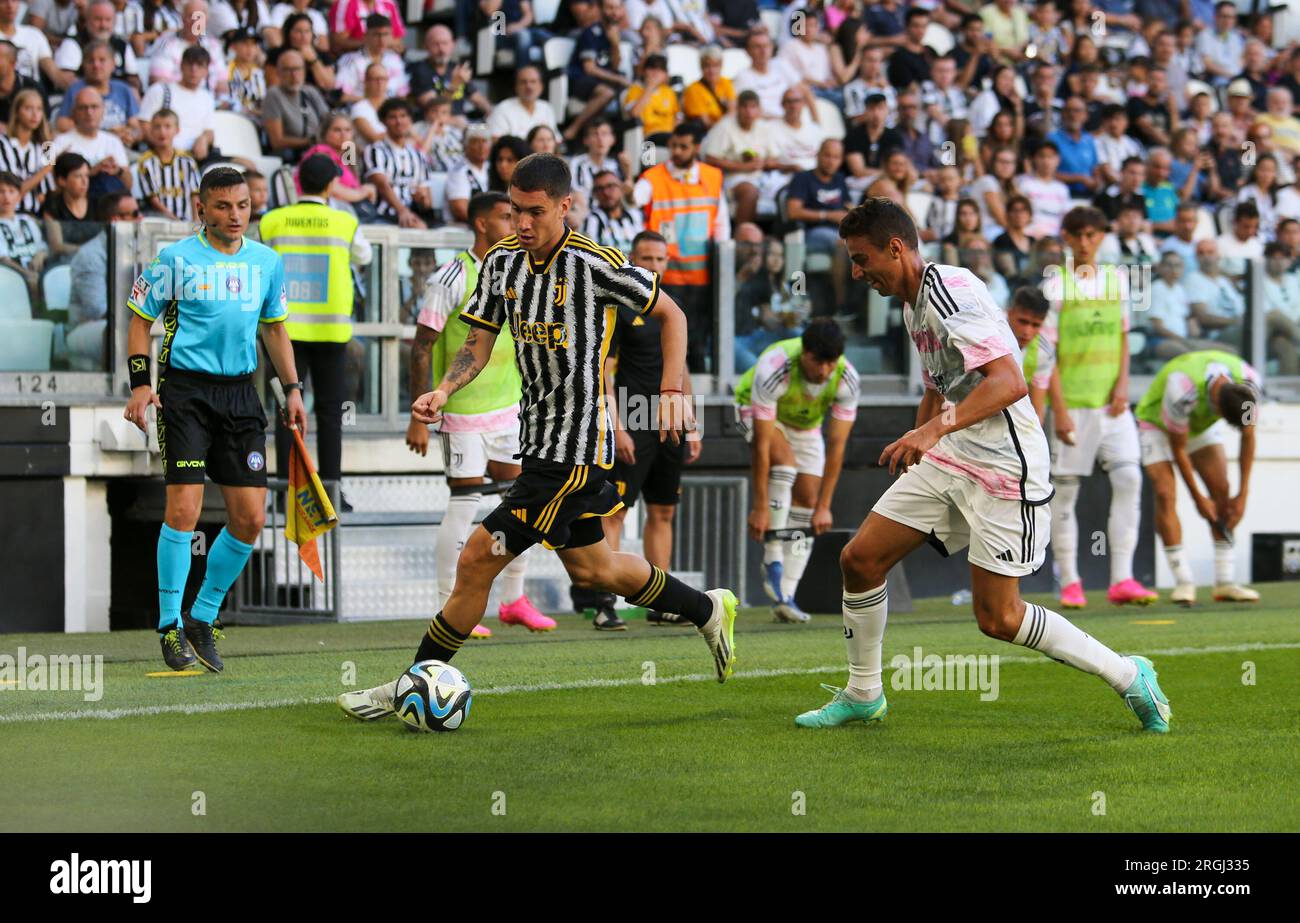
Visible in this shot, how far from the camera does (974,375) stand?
7023 mm

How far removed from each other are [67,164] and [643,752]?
8138mm

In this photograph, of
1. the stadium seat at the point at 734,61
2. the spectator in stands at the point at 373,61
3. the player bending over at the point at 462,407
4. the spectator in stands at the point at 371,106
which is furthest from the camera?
the stadium seat at the point at 734,61

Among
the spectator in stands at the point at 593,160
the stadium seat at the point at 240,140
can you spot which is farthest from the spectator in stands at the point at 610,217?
the stadium seat at the point at 240,140

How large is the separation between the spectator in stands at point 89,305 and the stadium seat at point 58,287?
0.07ft

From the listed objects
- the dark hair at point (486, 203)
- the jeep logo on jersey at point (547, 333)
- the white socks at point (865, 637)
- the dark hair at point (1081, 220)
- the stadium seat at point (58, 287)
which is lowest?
the white socks at point (865, 637)

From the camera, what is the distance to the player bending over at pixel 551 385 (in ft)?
23.7

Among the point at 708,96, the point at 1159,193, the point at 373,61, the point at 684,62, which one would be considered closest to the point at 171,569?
the point at 373,61

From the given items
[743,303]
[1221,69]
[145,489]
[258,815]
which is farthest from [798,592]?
[1221,69]

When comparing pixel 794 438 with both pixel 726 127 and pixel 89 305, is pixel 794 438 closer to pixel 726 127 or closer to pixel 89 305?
pixel 89 305

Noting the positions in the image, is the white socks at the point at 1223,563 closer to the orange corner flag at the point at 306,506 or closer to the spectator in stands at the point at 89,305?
the orange corner flag at the point at 306,506

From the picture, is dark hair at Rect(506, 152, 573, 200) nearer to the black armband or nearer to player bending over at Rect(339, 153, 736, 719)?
player bending over at Rect(339, 153, 736, 719)

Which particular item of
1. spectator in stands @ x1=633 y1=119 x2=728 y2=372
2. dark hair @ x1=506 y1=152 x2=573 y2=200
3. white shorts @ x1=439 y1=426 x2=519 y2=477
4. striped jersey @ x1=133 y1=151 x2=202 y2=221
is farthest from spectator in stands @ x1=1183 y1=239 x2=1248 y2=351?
dark hair @ x1=506 y1=152 x2=573 y2=200
